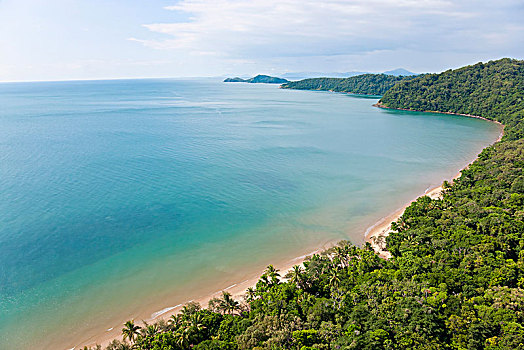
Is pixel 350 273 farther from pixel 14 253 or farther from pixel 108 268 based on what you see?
pixel 14 253

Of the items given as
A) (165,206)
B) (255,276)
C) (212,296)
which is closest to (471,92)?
(165,206)

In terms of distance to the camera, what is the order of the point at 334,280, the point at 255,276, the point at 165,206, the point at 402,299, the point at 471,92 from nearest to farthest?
1. the point at 402,299
2. the point at 334,280
3. the point at 255,276
4. the point at 165,206
5. the point at 471,92

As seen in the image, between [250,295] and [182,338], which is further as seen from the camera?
[250,295]

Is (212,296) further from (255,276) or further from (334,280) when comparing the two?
(334,280)

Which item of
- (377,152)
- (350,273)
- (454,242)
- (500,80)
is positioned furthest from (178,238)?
(500,80)

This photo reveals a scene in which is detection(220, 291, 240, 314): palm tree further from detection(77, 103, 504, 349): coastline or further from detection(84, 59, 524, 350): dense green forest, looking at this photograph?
detection(77, 103, 504, 349): coastline

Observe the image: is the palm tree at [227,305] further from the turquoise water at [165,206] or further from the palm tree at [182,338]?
the turquoise water at [165,206]
